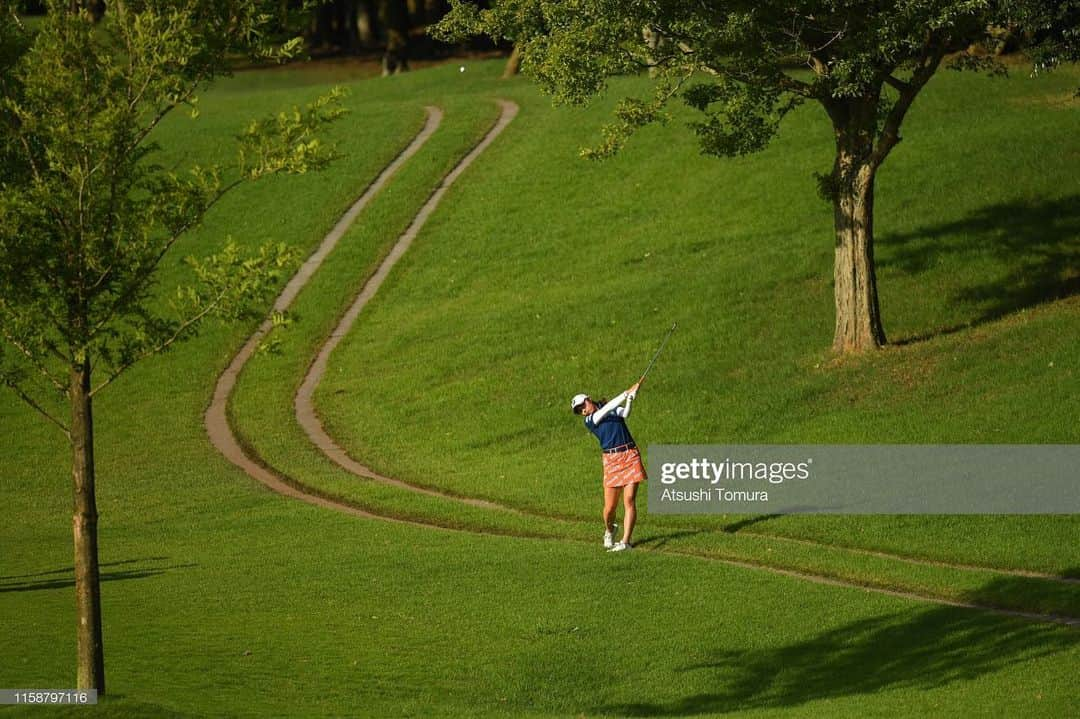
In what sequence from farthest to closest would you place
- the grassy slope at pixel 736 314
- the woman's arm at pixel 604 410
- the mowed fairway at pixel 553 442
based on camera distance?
the grassy slope at pixel 736 314 < the woman's arm at pixel 604 410 < the mowed fairway at pixel 553 442

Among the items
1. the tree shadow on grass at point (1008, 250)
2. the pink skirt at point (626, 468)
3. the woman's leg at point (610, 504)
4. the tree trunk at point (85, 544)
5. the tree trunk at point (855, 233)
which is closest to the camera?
the tree trunk at point (85, 544)

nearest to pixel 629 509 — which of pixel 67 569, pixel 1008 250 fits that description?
pixel 67 569

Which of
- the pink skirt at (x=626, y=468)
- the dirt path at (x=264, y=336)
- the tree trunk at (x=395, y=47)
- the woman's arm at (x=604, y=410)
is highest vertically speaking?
the tree trunk at (x=395, y=47)

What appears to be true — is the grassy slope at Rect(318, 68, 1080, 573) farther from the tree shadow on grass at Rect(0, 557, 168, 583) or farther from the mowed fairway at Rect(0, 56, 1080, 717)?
the tree shadow on grass at Rect(0, 557, 168, 583)

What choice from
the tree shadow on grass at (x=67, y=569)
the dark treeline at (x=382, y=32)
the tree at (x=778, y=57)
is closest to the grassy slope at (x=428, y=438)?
the tree shadow on grass at (x=67, y=569)

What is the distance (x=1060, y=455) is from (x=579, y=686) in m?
13.3

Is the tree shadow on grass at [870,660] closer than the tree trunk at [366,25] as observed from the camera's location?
Yes

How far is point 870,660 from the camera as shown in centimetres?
1731

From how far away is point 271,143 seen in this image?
15188 mm

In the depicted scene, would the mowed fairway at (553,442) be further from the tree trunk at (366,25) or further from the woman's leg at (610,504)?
the tree trunk at (366,25)

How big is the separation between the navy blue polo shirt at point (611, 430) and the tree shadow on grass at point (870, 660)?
5.03m

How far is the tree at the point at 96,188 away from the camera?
14.0 metres

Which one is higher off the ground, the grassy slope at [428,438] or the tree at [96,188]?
the tree at [96,188]

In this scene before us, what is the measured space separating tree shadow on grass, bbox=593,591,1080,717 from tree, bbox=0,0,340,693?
6647 mm
